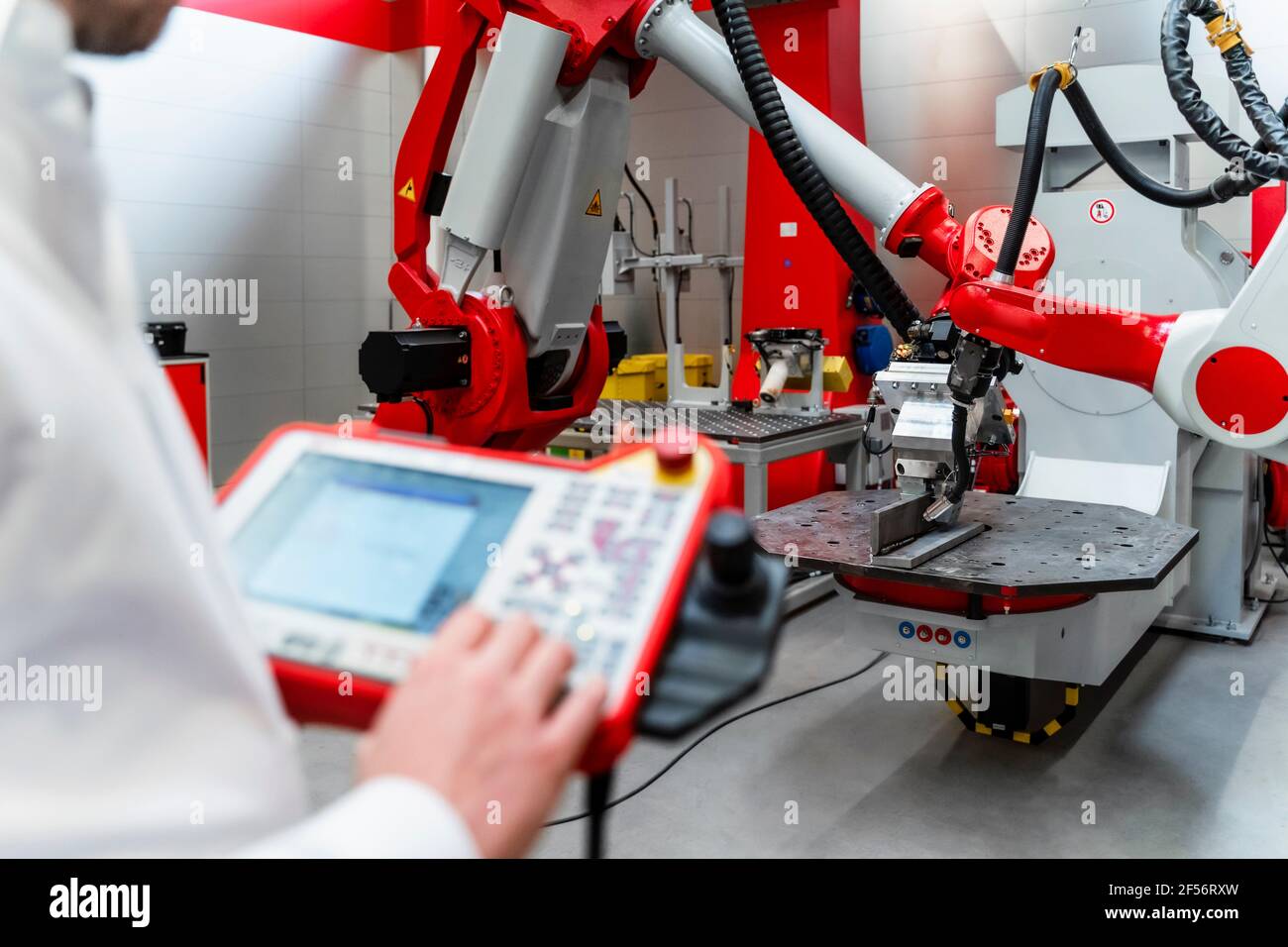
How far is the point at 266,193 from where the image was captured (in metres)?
6.90

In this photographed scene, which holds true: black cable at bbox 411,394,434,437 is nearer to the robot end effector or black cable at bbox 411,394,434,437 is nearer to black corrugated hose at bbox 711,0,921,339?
the robot end effector

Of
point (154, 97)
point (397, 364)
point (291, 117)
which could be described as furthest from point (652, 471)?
point (291, 117)

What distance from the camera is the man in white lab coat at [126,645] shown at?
51cm

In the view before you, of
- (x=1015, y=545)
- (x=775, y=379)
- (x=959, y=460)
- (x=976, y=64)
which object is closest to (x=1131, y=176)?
(x=959, y=460)

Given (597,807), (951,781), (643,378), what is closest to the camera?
(597,807)

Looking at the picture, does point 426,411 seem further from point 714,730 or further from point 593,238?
point 714,730

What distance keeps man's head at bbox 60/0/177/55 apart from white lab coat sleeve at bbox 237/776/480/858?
43 centimetres

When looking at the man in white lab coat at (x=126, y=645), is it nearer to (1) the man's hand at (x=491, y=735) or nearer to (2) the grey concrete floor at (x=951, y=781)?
(1) the man's hand at (x=491, y=735)

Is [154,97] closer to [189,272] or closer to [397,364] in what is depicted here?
[189,272]

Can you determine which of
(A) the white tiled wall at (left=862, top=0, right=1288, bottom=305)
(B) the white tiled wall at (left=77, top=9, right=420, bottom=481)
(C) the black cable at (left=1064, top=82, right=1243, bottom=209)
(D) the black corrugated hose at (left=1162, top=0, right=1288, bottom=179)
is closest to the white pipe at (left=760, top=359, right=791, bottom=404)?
(A) the white tiled wall at (left=862, top=0, right=1288, bottom=305)

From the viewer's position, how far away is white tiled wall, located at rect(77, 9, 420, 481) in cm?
628

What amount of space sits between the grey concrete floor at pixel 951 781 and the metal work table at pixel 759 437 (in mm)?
837

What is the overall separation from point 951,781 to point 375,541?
2859mm

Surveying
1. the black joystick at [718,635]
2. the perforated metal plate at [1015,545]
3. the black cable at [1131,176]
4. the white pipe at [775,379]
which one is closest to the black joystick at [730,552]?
the black joystick at [718,635]
